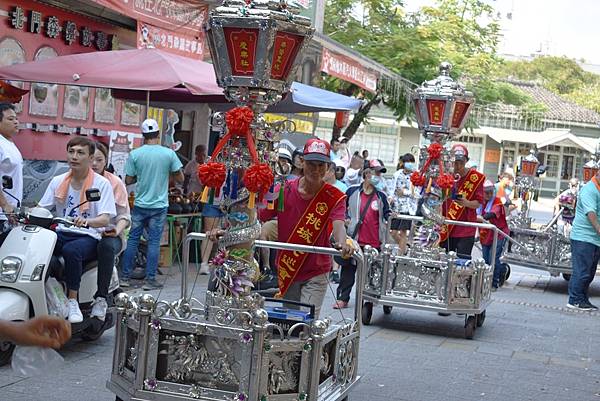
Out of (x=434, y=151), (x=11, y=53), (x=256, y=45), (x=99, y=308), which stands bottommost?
(x=99, y=308)

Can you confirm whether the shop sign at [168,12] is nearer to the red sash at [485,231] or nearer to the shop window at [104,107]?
the shop window at [104,107]

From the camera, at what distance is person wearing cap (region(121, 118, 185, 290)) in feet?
35.9

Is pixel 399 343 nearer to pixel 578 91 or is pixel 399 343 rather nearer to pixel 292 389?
pixel 292 389

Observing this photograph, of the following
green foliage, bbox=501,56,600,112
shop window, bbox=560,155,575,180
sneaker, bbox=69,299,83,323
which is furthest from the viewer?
green foliage, bbox=501,56,600,112

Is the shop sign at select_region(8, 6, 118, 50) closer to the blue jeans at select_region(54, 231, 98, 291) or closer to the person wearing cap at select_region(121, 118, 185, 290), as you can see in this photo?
the person wearing cap at select_region(121, 118, 185, 290)

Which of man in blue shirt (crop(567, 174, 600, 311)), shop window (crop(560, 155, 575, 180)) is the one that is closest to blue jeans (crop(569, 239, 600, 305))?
man in blue shirt (crop(567, 174, 600, 311))

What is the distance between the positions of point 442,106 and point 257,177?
222 inches

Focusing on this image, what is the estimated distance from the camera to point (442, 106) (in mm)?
10500

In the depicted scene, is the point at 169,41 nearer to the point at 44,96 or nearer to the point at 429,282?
the point at 44,96

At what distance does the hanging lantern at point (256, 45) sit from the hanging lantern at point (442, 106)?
5.13 m

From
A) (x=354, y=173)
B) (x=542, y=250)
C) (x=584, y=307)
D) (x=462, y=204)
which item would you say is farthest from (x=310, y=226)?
(x=354, y=173)

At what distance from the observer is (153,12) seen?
11750mm

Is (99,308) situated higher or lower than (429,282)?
lower

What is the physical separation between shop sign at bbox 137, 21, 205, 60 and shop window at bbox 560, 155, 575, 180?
140 feet
